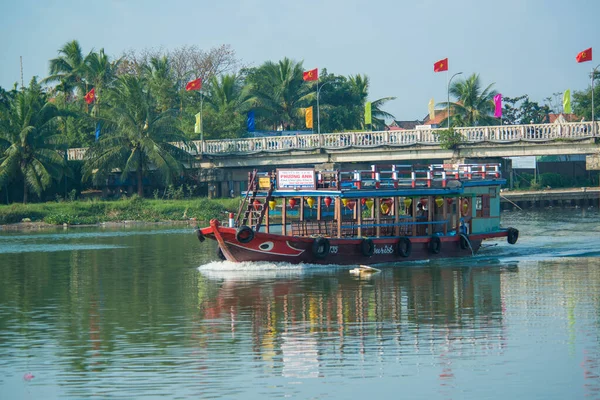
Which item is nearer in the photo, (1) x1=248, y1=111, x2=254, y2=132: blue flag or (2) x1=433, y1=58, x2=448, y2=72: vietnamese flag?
(2) x1=433, y1=58, x2=448, y2=72: vietnamese flag

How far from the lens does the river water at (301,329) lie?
1531 cm

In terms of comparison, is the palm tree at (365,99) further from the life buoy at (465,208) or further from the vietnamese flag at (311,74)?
the life buoy at (465,208)

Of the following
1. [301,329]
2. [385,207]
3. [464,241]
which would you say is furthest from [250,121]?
[301,329]

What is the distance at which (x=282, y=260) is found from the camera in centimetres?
2986

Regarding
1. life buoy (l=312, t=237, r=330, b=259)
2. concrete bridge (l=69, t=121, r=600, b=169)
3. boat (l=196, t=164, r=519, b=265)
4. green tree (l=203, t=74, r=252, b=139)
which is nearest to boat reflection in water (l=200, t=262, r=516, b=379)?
life buoy (l=312, t=237, r=330, b=259)

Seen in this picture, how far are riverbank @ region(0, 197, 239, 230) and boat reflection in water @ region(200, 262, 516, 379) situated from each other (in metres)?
27.9

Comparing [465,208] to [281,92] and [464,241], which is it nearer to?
[464,241]

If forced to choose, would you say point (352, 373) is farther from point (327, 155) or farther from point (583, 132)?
point (327, 155)

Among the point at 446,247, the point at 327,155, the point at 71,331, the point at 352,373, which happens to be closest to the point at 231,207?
the point at 327,155

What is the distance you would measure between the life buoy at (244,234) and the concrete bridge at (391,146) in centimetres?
2790

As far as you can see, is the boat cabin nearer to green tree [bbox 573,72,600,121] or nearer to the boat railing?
the boat railing

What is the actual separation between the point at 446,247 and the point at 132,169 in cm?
3284

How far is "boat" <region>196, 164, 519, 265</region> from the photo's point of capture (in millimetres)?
29719

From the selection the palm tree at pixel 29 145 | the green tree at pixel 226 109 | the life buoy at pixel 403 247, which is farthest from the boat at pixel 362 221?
the green tree at pixel 226 109
